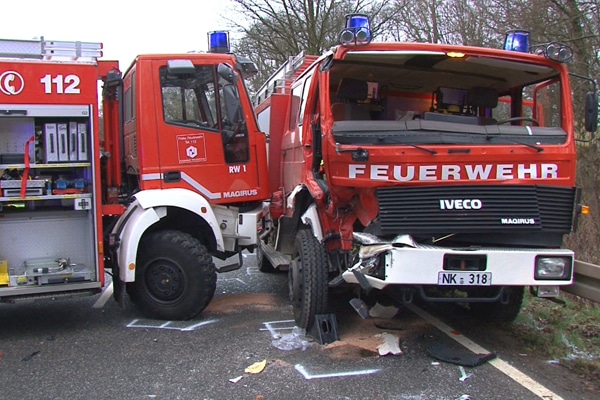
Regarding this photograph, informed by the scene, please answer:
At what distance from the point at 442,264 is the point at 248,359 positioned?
68.8 inches

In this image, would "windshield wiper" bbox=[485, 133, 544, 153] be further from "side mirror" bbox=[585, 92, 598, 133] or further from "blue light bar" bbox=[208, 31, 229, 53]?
"blue light bar" bbox=[208, 31, 229, 53]

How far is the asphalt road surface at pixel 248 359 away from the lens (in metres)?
3.84

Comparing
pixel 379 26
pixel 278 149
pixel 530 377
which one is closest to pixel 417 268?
pixel 530 377

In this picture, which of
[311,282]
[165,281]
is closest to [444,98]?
[311,282]

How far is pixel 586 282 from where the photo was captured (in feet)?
14.8

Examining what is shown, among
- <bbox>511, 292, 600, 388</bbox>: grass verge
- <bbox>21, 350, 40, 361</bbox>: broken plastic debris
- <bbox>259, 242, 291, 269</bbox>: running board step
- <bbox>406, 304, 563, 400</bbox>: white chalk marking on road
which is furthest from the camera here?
<bbox>259, 242, 291, 269</bbox>: running board step

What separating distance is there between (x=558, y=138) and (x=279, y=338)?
2.92 metres

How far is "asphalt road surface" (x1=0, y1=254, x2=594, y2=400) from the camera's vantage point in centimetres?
384

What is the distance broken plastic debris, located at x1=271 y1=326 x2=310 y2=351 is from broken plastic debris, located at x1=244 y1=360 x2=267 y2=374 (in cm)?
36

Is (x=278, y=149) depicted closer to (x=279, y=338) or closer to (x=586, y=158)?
(x=279, y=338)

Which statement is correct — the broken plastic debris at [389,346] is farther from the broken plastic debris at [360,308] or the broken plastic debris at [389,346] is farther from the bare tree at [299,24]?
the bare tree at [299,24]

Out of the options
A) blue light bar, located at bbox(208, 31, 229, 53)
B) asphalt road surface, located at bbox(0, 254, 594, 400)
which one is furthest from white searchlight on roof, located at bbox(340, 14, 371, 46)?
asphalt road surface, located at bbox(0, 254, 594, 400)

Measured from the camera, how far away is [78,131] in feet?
17.3

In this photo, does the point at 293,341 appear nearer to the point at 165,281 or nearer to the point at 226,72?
the point at 165,281
